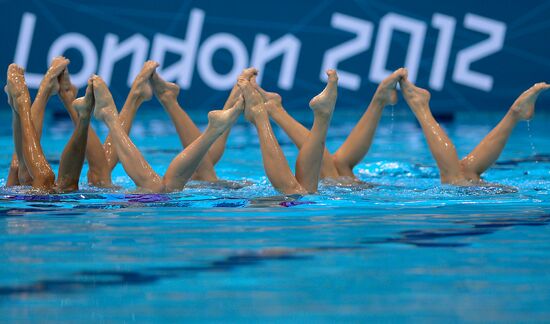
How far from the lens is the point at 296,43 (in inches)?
422

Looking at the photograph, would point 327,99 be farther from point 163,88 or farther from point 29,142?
point 29,142

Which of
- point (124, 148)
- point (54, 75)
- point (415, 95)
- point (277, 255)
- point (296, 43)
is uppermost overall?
point (296, 43)

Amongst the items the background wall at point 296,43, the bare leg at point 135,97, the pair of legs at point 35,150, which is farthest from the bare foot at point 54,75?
the background wall at point 296,43

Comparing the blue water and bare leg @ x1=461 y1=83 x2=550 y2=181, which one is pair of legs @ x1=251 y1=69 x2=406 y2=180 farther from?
bare leg @ x1=461 y1=83 x2=550 y2=181

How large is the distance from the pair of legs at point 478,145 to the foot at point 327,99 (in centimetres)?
72

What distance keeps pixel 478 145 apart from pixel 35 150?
80.6 inches

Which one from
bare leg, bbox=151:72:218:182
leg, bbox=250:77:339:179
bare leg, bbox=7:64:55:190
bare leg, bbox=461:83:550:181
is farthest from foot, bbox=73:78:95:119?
bare leg, bbox=461:83:550:181

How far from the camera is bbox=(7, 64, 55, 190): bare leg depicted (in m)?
4.02

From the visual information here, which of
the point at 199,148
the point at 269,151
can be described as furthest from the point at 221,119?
the point at 269,151

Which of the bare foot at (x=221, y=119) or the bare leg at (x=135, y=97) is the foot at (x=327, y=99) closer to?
the bare foot at (x=221, y=119)

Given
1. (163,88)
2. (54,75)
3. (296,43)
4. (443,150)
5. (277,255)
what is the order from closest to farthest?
(277,255), (54,75), (443,150), (163,88), (296,43)

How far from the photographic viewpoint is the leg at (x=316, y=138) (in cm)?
381

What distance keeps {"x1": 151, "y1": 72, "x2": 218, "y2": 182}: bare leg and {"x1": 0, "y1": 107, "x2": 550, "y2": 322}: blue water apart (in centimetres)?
22

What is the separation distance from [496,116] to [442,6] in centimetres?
139
